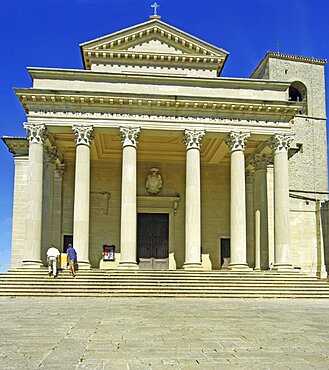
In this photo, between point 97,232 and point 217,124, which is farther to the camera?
point 97,232

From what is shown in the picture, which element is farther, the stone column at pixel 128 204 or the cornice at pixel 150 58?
the cornice at pixel 150 58

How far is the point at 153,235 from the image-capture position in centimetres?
3316

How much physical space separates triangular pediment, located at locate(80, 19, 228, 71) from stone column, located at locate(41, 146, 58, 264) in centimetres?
711

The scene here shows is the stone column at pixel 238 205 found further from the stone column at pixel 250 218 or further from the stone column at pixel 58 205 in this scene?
the stone column at pixel 58 205

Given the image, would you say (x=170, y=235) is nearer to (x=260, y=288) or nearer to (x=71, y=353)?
(x=260, y=288)

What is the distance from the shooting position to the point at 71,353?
7879 mm

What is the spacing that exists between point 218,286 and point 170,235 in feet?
33.1

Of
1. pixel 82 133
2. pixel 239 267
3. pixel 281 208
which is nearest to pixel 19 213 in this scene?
pixel 82 133

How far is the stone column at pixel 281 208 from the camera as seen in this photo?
26938 millimetres

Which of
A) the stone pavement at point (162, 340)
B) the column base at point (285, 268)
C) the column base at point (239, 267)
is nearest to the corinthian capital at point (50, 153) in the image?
the column base at point (239, 267)

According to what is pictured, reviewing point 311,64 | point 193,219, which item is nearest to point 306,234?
point 193,219

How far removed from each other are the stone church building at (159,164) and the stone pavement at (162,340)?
12407 mm

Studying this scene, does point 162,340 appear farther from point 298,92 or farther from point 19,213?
point 298,92

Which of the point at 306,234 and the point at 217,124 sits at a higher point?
the point at 217,124
